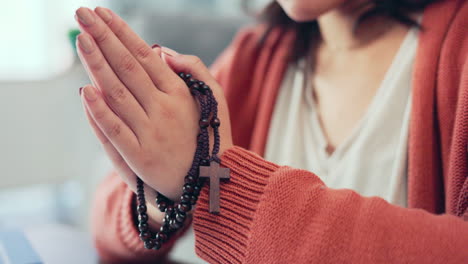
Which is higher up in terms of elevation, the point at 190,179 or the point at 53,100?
the point at 190,179

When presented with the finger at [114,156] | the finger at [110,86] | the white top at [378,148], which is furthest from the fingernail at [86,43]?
the white top at [378,148]

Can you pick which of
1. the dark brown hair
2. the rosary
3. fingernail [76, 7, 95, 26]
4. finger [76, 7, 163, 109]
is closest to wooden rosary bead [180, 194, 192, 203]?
the rosary

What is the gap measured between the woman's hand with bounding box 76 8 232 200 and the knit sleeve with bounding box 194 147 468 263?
0.06 meters

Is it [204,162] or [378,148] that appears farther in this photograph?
[378,148]

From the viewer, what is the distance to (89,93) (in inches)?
17.1

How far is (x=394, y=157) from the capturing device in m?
0.67

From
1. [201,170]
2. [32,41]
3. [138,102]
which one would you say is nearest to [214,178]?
[201,170]

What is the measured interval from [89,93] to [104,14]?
0.08m

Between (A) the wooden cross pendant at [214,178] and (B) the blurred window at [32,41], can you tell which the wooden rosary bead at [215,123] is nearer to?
(A) the wooden cross pendant at [214,178]

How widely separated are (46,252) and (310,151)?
44cm

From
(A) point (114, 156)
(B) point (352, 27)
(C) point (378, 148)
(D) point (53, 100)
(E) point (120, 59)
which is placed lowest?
(D) point (53, 100)

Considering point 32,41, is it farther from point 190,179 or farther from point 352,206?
point 352,206

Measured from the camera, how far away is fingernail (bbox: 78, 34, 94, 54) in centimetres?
42

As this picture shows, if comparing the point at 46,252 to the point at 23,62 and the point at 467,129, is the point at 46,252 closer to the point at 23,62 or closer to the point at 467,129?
Answer: the point at 467,129
